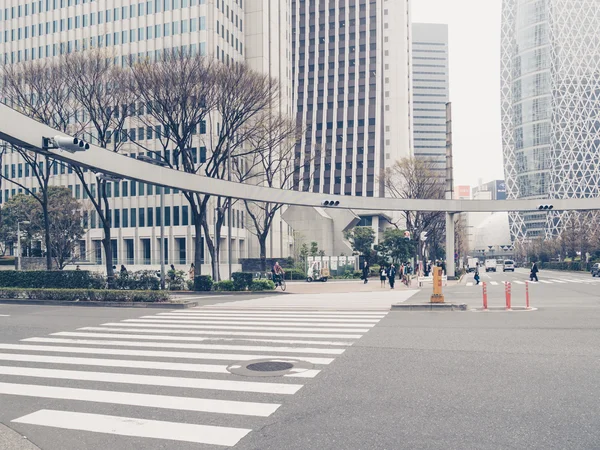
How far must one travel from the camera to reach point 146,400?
7.48m

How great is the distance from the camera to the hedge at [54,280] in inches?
1018

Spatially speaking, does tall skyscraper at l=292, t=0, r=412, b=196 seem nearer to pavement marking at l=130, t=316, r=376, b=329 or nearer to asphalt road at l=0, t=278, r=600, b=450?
pavement marking at l=130, t=316, r=376, b=329

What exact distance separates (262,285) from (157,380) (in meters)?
22.2

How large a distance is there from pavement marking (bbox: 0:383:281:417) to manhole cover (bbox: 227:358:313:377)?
5.35 ft

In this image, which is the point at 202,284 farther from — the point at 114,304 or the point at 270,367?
the point at 270,367

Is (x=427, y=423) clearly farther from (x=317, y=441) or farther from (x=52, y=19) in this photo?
(x=52, y=19)

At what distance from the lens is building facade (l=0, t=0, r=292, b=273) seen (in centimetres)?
6488

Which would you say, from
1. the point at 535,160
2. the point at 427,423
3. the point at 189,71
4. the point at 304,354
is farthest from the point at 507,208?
the point at 535,160

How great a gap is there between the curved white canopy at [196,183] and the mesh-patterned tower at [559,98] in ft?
378

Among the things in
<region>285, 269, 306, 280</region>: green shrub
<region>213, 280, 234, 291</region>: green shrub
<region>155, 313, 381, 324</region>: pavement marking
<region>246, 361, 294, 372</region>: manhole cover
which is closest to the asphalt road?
<region>246, 361, 294, 372</region>: manhole cover

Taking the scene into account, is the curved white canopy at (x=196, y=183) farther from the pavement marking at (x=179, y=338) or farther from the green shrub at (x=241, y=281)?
the pavement marking at (x=179, y=338)

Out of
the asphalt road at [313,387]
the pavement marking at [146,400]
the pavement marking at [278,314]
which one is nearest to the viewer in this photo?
the asphalt road at [313,387]

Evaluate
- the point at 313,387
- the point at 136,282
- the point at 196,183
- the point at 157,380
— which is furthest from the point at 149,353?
the point at 196,183

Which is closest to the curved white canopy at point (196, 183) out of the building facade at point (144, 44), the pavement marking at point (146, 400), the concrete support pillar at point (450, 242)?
the concrete support pillar at point (450, 242)
